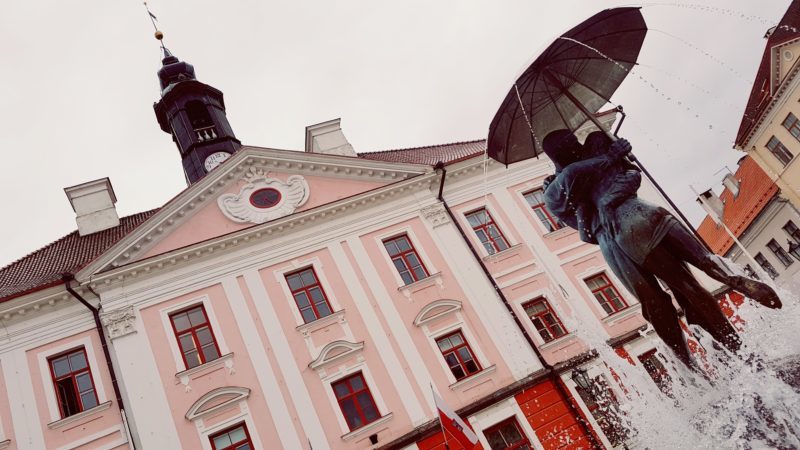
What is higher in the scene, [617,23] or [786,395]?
[617,23]

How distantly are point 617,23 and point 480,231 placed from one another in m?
11.0

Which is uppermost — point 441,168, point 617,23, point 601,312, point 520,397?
point 441,168

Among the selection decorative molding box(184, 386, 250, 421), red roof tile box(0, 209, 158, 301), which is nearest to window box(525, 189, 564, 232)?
decorative molding box(184, 386, 250, 421)

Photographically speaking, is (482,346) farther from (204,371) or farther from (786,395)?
(786,395)

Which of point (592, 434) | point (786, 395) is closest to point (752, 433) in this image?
point (786, 395)

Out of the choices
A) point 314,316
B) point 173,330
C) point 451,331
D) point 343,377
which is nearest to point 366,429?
point 343,377

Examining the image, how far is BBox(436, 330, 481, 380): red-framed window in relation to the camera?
14.4m

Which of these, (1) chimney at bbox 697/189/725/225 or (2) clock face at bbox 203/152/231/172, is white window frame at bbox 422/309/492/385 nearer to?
(2) clock face at bbox 203/152/231/172

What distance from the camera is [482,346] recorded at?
48.2 feet

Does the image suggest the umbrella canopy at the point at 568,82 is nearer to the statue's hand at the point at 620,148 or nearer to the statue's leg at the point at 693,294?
the statue's hand at the point at 620,148

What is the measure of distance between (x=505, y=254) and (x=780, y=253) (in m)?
22.4

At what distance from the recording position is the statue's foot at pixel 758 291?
5.45 m

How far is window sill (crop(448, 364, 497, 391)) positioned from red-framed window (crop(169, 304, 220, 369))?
257 inches

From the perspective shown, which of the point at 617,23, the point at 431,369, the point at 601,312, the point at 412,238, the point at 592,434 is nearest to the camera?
the point at 617,23
